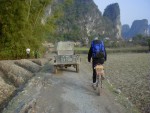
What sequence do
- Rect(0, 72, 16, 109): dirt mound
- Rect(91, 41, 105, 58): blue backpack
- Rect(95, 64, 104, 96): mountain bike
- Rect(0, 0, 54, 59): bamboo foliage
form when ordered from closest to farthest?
Rect(95, 64, 104, 96): mountain bike < Rect(91, 41, 105, 58): blue backpack < Rect(0, 72, 16, 109): dirt mound < Rect(0, 0, 54, 59): bamboo foliage

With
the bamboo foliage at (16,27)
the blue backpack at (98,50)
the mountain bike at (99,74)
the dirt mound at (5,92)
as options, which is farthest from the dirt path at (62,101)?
the bamboo foliage at (16,27)

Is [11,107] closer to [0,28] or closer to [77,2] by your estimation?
[0,28]

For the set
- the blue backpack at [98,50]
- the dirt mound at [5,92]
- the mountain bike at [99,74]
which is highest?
the blue backpack at [98,50]

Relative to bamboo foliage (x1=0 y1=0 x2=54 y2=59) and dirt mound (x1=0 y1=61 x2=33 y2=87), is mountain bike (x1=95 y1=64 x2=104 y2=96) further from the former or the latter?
bamboo foliage (x1=0 y1=0 x2=54 y2=59)

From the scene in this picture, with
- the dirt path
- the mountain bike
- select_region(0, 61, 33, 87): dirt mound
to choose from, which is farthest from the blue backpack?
select_region(0, 61, 33, 87): dirt mound

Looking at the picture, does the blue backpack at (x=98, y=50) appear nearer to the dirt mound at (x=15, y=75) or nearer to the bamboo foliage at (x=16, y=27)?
the dirt mound at (x=15, y=75)

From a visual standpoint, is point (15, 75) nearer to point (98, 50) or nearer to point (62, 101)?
point (98, 50)

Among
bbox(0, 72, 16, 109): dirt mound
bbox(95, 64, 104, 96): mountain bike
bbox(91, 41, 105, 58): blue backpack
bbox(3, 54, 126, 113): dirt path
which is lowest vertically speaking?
bbox(0, 72, 16, 109): dirt mound

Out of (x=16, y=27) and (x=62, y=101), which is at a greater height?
(x=16, y=27)

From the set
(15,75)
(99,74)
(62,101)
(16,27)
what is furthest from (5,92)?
(16,27)

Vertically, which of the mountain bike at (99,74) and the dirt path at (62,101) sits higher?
the mountain bike at (99,74)

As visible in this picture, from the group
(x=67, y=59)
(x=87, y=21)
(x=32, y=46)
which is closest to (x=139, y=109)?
(x=67, y=59)

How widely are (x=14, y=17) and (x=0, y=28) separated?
190cm

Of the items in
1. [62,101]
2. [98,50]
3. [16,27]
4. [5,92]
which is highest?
[16,27]
